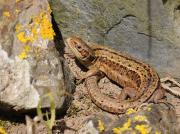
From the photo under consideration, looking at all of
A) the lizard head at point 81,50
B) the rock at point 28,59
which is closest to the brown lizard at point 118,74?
the lizard head at point 81,50

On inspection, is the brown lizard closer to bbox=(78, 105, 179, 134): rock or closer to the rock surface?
the rock surface

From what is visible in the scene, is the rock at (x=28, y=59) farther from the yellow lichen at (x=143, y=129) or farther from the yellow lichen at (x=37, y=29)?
the yellow lichen at (x=143, y=129)

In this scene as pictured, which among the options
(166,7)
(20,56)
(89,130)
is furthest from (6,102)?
(166,7)

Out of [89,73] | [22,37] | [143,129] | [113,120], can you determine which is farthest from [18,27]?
[143,129]

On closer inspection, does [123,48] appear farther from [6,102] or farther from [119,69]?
[6,102]

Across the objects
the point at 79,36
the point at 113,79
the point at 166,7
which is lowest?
the point at 113,79

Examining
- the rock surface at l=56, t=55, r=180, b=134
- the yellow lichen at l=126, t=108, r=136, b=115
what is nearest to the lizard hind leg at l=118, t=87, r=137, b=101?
the rock surface at l=56, t=55, r=180, b=134
